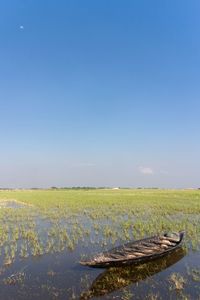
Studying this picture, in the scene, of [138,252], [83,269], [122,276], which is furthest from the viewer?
[138,252]

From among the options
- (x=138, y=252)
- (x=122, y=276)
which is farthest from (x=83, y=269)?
(x=138, y=252)

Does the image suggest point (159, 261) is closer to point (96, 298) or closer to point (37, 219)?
point (96, 298)

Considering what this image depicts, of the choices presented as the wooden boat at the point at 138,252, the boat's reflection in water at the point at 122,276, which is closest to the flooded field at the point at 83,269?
the boat's reflection in water at the point at 122,276

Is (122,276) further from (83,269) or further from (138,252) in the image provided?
(138,252)

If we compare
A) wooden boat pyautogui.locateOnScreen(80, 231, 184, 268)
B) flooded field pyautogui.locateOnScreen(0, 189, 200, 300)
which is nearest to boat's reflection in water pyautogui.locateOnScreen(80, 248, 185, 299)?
flooded field pyautogui.locateOnScreen(0, 189, 200, 300)

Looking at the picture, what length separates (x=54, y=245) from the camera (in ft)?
44.6

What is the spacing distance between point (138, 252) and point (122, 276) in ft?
5.05

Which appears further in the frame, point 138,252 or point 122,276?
point 138,252

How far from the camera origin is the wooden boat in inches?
370

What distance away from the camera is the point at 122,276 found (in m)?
9.34

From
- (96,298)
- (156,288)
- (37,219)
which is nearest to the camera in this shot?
(96,298)

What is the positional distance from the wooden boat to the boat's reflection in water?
219mm

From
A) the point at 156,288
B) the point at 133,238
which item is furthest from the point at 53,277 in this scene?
the point at 133,238

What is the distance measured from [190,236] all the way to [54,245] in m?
6.40
